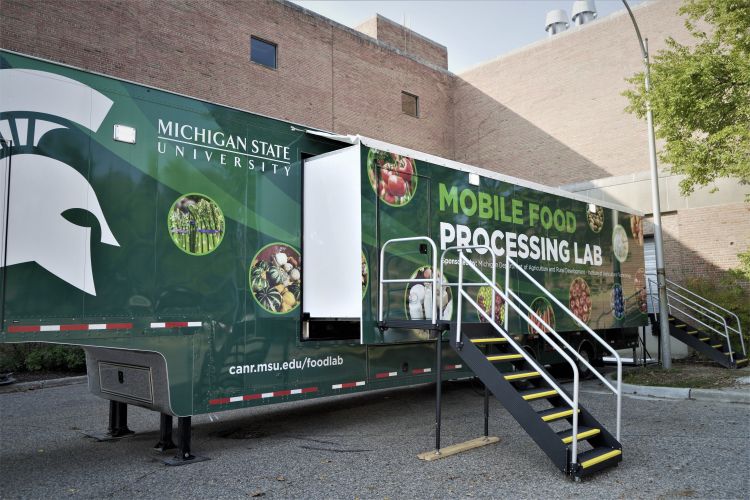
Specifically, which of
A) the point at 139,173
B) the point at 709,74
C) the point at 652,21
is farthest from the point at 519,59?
the point at 139,173

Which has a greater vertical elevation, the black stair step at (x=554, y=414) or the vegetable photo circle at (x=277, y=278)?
the vegetable photo circle at (x=277, y=278)

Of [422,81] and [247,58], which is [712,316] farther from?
[247,58]

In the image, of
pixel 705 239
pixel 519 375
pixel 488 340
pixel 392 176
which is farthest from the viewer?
pixel 705 239

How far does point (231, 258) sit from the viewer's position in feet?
20.9

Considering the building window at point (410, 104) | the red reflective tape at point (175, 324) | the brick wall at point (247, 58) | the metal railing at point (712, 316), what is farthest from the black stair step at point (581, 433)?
the building window at point (410, 104)

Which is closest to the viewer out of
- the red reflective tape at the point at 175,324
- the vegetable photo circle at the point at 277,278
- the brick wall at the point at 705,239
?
the red reflective tape at the point at 175,324

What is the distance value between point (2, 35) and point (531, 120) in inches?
728

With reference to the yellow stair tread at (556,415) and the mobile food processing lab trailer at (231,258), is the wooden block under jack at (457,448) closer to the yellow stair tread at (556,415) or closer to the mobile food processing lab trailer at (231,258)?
the mobile food processing lab trailer at (231,258)

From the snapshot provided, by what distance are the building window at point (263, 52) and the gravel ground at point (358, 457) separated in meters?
13.7

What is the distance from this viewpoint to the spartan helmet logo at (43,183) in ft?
16.4

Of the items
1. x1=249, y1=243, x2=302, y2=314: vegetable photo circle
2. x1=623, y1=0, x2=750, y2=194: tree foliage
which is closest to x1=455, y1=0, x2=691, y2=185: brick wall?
x1=623, y1=0, x2=750, y2=194: tree foliage

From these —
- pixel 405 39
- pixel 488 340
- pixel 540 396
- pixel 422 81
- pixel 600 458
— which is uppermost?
pixel 405 39

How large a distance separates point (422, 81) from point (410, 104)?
4.28ft

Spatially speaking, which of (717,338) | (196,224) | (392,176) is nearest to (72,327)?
(196,224)
